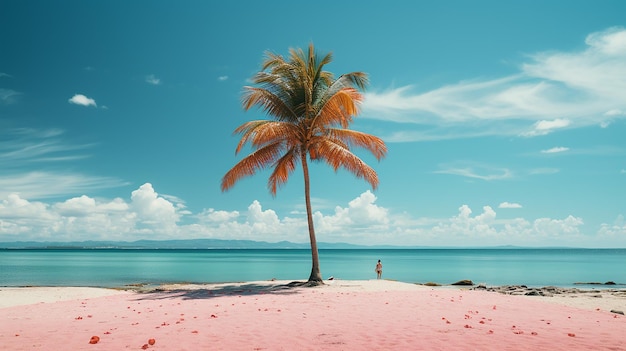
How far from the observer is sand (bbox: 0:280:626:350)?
8430 millimetres

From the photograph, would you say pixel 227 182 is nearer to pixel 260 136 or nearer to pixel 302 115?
pixel 260 136

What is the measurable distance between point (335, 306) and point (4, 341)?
8332 mm

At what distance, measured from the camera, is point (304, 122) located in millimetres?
21516

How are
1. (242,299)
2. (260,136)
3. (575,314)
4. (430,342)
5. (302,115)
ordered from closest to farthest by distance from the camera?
(430,342) → (575,314) → (242,299) → (260,136) → (302,115)

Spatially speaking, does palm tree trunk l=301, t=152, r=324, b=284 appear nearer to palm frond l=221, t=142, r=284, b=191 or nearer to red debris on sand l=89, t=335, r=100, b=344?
palm frond l=221, t=142, r=284, b=191

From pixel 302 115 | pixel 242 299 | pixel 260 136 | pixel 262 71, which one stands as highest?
pixel 262 71

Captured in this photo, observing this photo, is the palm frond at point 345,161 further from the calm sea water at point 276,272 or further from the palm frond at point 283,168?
the calm sea water at point 276,272

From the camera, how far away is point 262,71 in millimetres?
21875

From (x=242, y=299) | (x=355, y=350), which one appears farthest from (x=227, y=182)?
(x=355, y=350)

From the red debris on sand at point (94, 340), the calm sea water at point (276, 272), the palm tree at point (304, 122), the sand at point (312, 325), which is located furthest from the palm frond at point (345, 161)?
the calm sea water at point (276, 272)

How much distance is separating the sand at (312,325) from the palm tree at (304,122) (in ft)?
22.8

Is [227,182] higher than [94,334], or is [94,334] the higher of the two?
[227,182]

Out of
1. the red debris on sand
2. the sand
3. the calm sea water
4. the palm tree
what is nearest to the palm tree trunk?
the palm tree

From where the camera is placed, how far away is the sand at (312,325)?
8430 millimetres
